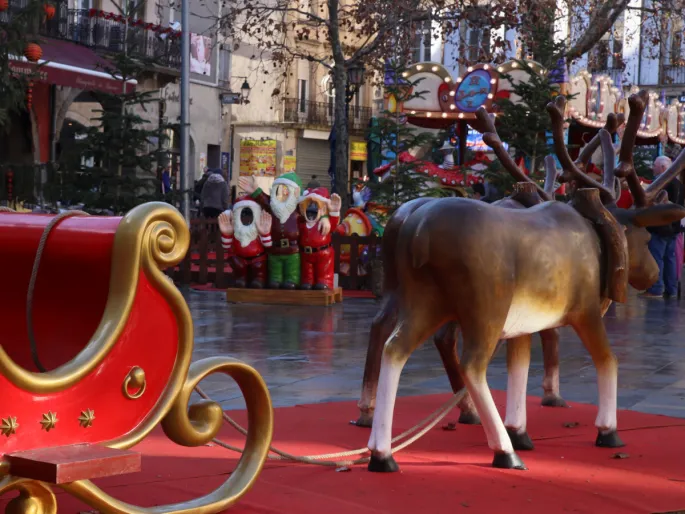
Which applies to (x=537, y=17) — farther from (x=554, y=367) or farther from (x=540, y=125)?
(x=554, y=367)

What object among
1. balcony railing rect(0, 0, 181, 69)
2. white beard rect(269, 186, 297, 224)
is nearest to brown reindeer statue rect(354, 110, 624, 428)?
white beard rect(269, 186, 297, 224)

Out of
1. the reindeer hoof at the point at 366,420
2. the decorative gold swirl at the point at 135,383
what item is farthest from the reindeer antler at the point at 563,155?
the decorative gold swirl at the point at 135,383

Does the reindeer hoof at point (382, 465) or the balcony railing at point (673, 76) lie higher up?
the balcony railing at point (673, 76)

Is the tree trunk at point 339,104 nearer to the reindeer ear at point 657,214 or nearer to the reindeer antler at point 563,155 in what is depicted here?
the reindeer antler at point 563,155

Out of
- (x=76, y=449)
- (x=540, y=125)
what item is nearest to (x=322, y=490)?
(x=76, y=449)

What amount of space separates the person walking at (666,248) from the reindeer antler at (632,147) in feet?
28.6

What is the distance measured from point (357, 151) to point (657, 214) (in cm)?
4703

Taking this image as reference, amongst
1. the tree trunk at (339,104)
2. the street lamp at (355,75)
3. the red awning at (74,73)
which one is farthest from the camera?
the street lamp at (355,75)

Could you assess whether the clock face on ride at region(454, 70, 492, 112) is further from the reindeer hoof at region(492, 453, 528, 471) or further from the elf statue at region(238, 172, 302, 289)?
the reindeer hoof at region(492, 453, 528, 471)

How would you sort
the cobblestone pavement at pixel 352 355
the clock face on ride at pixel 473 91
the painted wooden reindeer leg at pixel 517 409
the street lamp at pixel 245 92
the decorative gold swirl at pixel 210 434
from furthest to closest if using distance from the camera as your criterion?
the street lamp at pixel 245 92 < the clock face on ride at pixel 473 91 < the cobblestone pavement at pixel 352 355 < the painted wooden reindeer leg at pixel 517 409 < the decorative gold swirl at pixel 210 434

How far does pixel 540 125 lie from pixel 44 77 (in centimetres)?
926

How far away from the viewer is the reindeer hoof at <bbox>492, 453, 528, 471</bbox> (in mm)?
5449

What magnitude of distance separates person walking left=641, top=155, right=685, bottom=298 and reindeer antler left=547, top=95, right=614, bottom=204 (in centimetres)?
879

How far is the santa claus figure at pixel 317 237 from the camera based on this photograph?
14.6 meters
